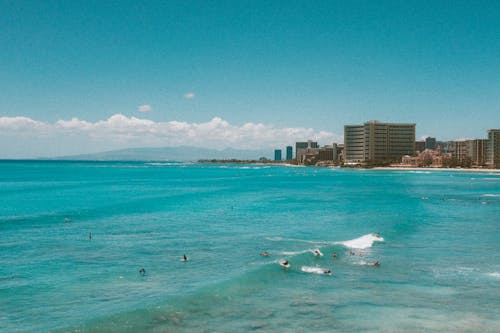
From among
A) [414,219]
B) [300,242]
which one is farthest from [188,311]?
[414,219]

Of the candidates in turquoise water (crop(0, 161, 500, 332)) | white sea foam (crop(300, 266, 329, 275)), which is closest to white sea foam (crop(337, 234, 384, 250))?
turquoise water (crop(0, 161, 500, 332))

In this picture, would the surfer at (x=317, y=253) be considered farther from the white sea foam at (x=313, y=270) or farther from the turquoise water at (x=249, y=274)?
the white sea foam at (x=313, y=270)

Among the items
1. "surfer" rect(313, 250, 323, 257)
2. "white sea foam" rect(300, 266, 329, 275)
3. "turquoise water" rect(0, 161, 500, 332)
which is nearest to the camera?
"turquoise water" rect(0, 161, 500, 332)

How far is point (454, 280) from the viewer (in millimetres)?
30328

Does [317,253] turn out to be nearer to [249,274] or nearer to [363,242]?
[363,242]

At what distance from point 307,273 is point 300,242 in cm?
1228

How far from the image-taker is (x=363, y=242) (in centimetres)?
4447

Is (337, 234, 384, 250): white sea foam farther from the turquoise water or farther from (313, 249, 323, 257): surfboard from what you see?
(313, 249, 323, 257): surfboard

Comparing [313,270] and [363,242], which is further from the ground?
[363,242]

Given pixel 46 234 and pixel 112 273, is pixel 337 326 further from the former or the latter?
pixel 46 234

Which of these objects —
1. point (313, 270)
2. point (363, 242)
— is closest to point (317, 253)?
point (313, 270)

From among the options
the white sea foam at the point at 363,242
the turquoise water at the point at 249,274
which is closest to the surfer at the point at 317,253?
the turquoise water at the point at 249,274

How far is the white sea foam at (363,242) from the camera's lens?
1678 inches

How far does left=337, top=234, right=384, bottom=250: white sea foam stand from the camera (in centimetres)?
4262
